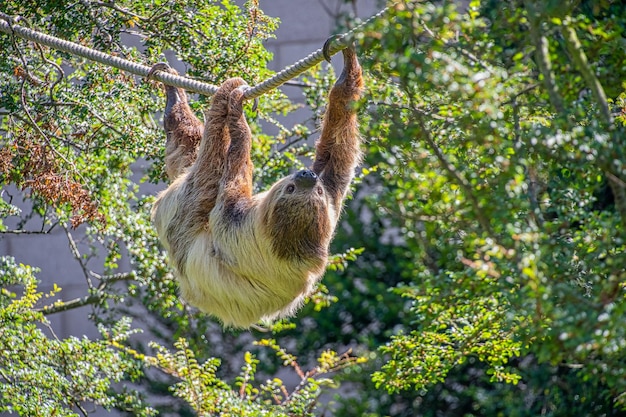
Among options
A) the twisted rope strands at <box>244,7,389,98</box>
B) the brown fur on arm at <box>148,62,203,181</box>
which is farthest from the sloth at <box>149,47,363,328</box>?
the twisted rope strands at <box>244,7,389,98</box>

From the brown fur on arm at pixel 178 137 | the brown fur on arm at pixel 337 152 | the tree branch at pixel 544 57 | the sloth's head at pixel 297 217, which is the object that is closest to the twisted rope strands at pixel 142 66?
the brown fur on arm at pixel 178 137

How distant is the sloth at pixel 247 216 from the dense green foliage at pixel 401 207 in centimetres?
54

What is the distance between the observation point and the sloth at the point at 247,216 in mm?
6449

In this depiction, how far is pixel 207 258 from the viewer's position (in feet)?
22.2

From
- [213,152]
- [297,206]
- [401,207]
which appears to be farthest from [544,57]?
[401,207]

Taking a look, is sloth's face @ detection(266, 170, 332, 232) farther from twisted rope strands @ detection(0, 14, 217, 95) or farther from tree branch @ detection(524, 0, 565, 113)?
tree branch @ detection(524, 0, 565, 113)

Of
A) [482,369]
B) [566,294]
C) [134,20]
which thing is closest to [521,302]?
[566,294]

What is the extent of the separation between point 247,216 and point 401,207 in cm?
168

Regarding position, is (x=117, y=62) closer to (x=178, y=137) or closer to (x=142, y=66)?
(x=142, y=66)

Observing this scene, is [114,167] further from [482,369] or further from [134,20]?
[482,369]

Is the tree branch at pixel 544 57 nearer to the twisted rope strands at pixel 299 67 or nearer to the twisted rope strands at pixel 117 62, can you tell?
the twisted rope strands at pixel 299 67

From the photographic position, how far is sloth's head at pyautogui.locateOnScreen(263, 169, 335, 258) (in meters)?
6.36

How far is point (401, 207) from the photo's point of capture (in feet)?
25.5

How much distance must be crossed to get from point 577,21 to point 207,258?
3652 mm
